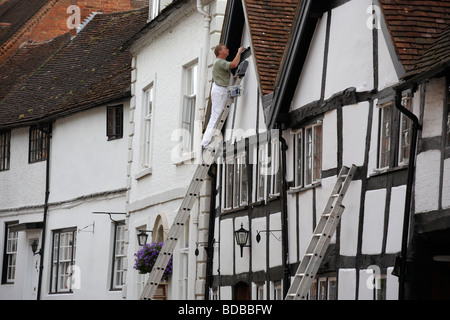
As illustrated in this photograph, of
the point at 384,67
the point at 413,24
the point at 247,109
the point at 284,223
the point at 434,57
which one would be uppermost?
the point at 413,24

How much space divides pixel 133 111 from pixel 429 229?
40.7 feet

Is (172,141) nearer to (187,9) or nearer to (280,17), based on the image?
(187,9)

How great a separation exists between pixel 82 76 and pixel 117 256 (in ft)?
22.1

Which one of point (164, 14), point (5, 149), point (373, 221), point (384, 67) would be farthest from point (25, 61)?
point (373, 221)

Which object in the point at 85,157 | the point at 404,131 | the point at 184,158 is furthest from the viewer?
the point at 85,157

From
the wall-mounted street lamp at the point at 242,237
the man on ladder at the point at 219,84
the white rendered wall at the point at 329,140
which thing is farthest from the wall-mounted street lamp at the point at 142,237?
the white rendered wall at the point at 329,140

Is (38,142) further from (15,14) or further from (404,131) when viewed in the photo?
(404,131)

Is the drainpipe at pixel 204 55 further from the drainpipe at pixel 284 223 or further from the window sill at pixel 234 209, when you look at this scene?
the drainpipe at pixel 284 223

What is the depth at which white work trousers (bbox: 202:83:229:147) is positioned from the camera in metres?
18.5

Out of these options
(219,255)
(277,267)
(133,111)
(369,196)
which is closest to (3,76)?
(133,111)

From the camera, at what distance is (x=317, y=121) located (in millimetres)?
15805

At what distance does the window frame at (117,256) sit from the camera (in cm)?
2470

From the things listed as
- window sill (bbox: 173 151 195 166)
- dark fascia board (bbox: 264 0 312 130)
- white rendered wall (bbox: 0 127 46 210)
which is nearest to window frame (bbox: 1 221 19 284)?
white rendered wall (bbox: 0 127 46 210)

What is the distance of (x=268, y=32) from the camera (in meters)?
18.1
